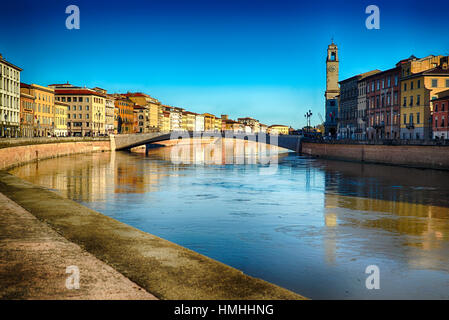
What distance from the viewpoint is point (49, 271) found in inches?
305

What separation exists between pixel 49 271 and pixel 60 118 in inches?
3816

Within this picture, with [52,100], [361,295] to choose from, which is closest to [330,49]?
[52,100]

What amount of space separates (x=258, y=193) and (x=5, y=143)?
24.8 meters

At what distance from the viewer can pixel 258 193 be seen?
28719mm

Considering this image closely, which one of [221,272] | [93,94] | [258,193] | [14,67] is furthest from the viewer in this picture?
[93,94]

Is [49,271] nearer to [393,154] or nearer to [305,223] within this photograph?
[305,223]

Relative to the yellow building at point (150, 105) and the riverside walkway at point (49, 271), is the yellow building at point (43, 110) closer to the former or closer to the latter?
the yellow building at point (150, 105)

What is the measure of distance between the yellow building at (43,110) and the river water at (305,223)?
50.0 m

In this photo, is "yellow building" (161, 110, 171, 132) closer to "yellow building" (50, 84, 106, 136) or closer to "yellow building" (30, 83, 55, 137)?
"yellow building" (50, 84, 106, 136)

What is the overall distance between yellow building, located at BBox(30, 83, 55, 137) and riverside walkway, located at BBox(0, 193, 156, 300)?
7346 cm

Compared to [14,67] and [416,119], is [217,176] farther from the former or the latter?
[14,67]

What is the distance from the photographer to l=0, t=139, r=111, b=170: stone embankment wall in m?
41.2

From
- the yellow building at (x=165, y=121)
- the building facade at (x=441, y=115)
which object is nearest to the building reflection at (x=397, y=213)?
the building facade at (x=441, y=115)

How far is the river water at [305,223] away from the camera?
37.3 feet
